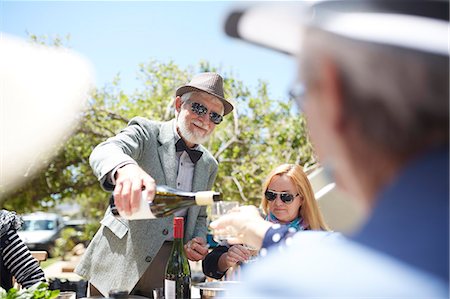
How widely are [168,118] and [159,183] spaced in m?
6.48

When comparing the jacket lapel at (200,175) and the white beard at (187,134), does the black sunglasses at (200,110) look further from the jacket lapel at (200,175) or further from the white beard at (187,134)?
the jacket lapel at (200,175)

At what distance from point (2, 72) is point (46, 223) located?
1187 centimetres

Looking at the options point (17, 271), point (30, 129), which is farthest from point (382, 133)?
point (30, 129)

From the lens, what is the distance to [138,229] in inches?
90.0

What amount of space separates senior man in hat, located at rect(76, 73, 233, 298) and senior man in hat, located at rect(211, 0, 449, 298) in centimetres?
147

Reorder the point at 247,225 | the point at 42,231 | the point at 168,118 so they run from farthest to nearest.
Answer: the point at 42,231
the point at 168,118
the point at 247,225

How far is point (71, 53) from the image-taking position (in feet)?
31.6

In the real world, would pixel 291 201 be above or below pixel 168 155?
below

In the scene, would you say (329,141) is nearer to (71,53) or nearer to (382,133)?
(382,133)

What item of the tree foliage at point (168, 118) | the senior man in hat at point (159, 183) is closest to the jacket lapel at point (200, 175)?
the senior man in hat at point (159, 183)

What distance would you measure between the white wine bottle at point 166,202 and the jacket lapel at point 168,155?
639 millimetres

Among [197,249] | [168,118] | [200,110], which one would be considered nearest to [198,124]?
[200,110]

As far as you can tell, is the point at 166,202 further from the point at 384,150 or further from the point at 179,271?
the point at 384,150

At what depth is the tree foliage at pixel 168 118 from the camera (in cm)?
884
